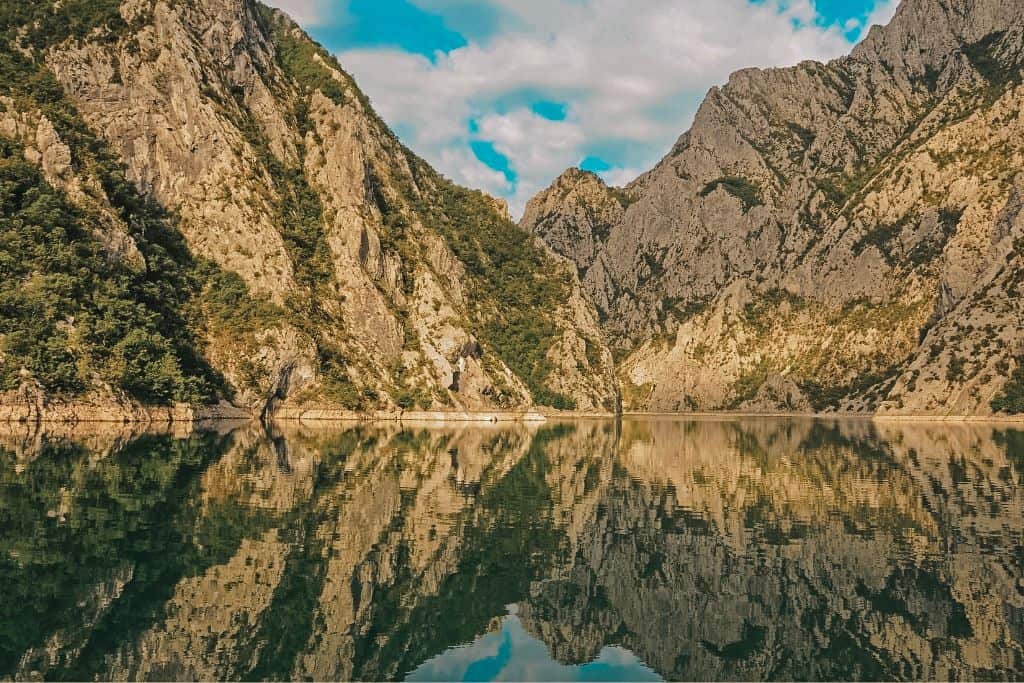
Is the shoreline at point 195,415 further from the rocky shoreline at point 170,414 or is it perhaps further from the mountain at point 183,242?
the mountain at point 183,242

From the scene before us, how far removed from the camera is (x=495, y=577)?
101 ft

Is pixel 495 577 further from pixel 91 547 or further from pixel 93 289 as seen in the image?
pixel 93 289

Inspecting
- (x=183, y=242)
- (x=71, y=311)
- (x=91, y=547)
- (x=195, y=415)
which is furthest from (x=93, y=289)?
(x=91, y=547)

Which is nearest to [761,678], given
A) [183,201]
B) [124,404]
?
[124,404]

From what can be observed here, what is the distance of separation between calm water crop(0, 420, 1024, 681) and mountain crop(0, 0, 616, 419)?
2546 inches

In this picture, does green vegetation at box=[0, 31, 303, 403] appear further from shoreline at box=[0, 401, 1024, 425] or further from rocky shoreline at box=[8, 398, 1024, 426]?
shoreline at box=[0, 401, 1024, 425]

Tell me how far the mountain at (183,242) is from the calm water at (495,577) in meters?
64.7

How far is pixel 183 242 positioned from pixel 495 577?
14614cm

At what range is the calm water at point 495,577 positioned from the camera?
21953 mm

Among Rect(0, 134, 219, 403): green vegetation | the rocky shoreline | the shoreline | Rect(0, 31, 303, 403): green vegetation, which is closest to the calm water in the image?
the rocky shoreline

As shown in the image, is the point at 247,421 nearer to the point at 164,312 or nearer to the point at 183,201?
the point at 164,312

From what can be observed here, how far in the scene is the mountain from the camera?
115 m

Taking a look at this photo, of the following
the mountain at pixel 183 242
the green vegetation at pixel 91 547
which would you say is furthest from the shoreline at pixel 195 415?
the green vegetation at pixel 91 547

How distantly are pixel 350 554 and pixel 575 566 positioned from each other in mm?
8715
